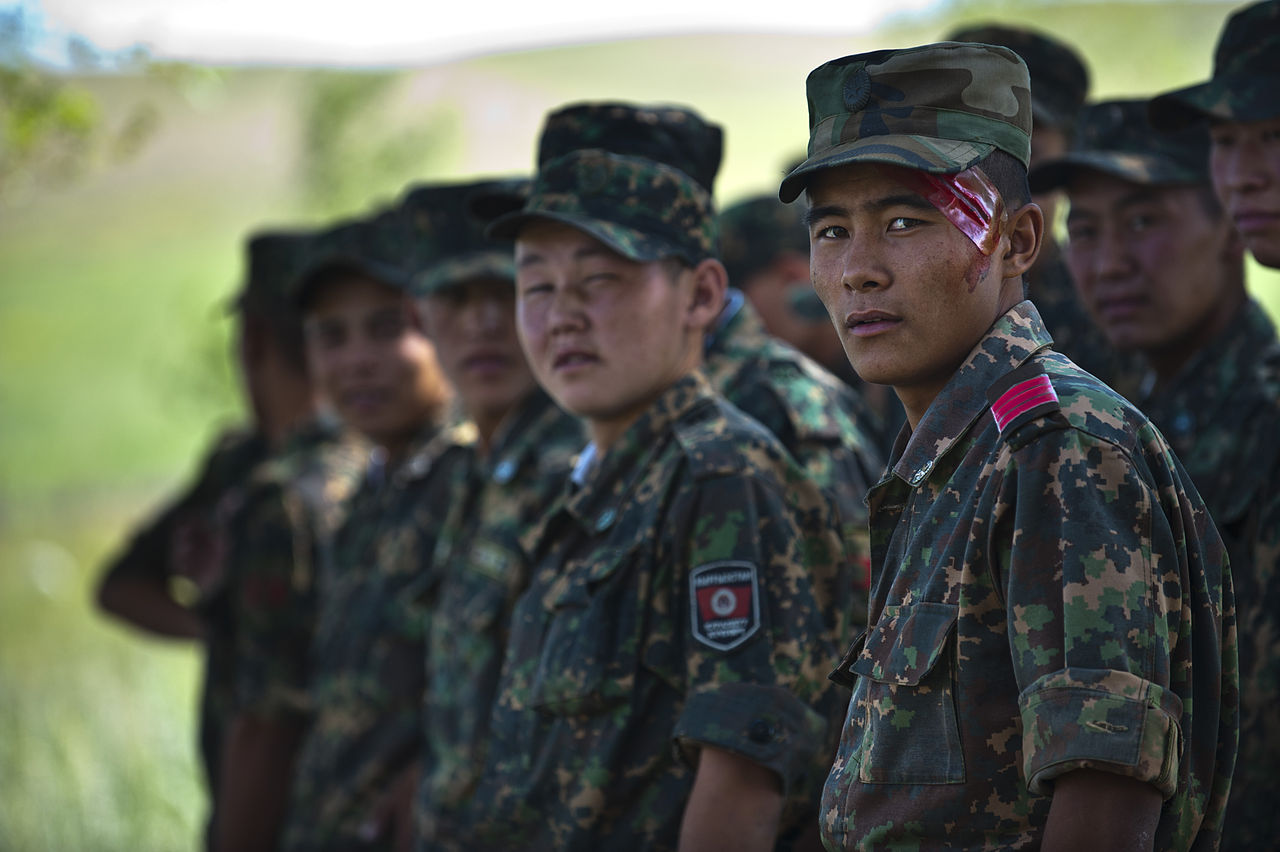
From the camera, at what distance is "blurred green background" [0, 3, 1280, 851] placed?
7.64 meters

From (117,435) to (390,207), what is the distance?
2021 cm

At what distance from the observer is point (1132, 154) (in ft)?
11.8

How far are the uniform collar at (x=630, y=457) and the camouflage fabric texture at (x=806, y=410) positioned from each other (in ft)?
1.18

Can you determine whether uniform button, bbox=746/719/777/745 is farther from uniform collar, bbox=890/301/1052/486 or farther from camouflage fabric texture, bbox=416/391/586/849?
camouflage fabric texture, bbox=416/391/586/849

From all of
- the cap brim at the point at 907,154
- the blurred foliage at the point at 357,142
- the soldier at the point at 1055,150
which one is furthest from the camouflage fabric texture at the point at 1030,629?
the blurred foliage at the point at 357,142

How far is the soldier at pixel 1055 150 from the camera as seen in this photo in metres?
4.02

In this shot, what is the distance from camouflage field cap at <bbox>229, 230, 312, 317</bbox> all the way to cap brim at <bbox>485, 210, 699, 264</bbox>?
297cm

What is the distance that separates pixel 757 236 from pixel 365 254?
155 cm

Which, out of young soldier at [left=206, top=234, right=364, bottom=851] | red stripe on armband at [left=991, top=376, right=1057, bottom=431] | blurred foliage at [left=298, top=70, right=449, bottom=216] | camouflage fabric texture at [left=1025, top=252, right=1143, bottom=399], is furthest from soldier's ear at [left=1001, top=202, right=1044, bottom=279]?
blurred foliage at [left=298, top=70, right=449, bottom=216]

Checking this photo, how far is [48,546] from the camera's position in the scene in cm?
1705

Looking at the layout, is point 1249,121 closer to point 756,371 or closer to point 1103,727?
point 756,371

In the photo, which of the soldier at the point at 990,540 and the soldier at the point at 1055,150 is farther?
the soldier at the point at 1055,150

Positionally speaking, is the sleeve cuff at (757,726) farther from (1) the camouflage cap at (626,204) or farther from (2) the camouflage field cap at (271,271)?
(2) the camouflage field cap at (271,271)

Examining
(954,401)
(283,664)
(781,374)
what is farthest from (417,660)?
(954,401)
